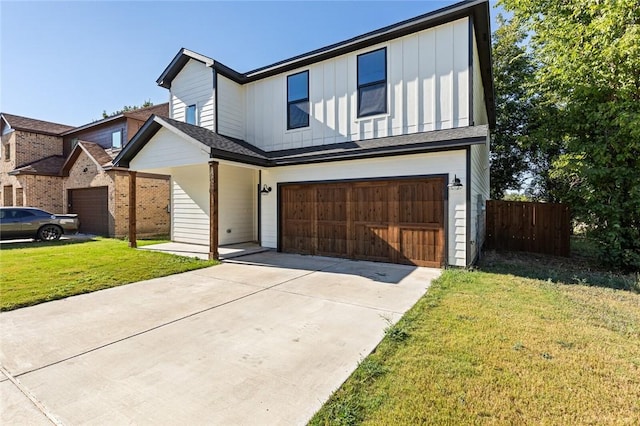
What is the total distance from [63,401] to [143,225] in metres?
13.1

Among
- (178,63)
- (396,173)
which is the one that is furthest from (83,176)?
(396,173)

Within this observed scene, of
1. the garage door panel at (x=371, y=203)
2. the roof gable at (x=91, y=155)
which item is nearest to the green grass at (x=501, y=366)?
the garage door panel at (x=371, y=203)

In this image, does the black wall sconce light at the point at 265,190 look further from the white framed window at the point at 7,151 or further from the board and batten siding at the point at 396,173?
the white framed window at the point at 7,151

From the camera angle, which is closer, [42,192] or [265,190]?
[265,190]

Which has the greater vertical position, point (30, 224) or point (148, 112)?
point (148, 112)

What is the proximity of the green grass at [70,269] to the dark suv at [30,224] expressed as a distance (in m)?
1.16

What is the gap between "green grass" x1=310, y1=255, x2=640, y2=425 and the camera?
2363 mm

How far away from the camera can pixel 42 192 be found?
1650 cm

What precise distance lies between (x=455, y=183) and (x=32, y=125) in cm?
2524

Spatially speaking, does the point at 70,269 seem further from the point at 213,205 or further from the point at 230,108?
the point at 230,108

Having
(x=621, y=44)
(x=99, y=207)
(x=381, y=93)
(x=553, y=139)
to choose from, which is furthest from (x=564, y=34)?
(x=99, y=207)

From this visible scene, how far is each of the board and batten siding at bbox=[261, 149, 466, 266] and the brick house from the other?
702 cm

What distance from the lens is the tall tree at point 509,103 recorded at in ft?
56.1

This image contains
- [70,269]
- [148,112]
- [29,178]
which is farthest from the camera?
[148,112]
